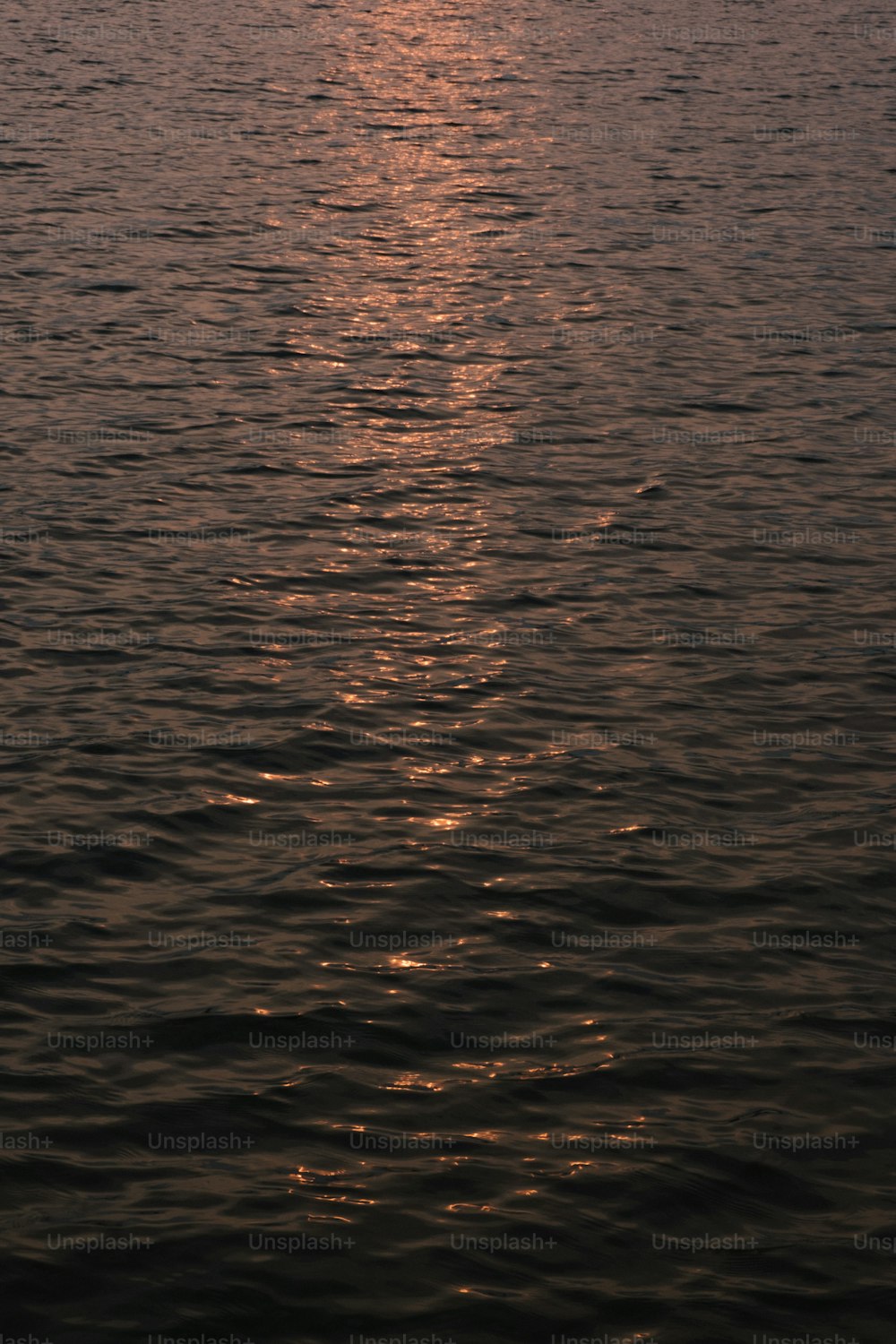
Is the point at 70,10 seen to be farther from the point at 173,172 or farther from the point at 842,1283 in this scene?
the point at 842,1283

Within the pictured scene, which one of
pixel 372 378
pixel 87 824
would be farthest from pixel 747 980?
pixel 372 378

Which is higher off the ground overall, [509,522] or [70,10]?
[70,10]

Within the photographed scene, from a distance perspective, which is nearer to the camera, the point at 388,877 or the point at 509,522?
the point at 388,877

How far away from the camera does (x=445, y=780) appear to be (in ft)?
56.0

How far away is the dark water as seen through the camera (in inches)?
449

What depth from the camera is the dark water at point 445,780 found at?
11.4 m

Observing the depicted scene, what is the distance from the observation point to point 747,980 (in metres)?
14.2

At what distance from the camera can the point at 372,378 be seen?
30062mm

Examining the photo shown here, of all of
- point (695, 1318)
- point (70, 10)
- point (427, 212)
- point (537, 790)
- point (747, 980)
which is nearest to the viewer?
point (695, 1318)

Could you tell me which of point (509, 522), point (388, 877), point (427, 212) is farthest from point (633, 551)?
point (427, 212)

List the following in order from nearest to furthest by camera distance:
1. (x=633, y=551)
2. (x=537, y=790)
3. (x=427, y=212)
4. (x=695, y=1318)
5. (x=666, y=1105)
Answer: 1. (x=695, y=1318)
2. (x=666, y=1105)
3. (x=537, y=790)
4. (x=633, y=551)
5. (x=427, y=212)

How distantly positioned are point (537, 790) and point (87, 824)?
4429 mm

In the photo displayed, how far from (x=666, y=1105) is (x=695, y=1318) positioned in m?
2.15

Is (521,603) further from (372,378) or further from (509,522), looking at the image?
(372,378)
